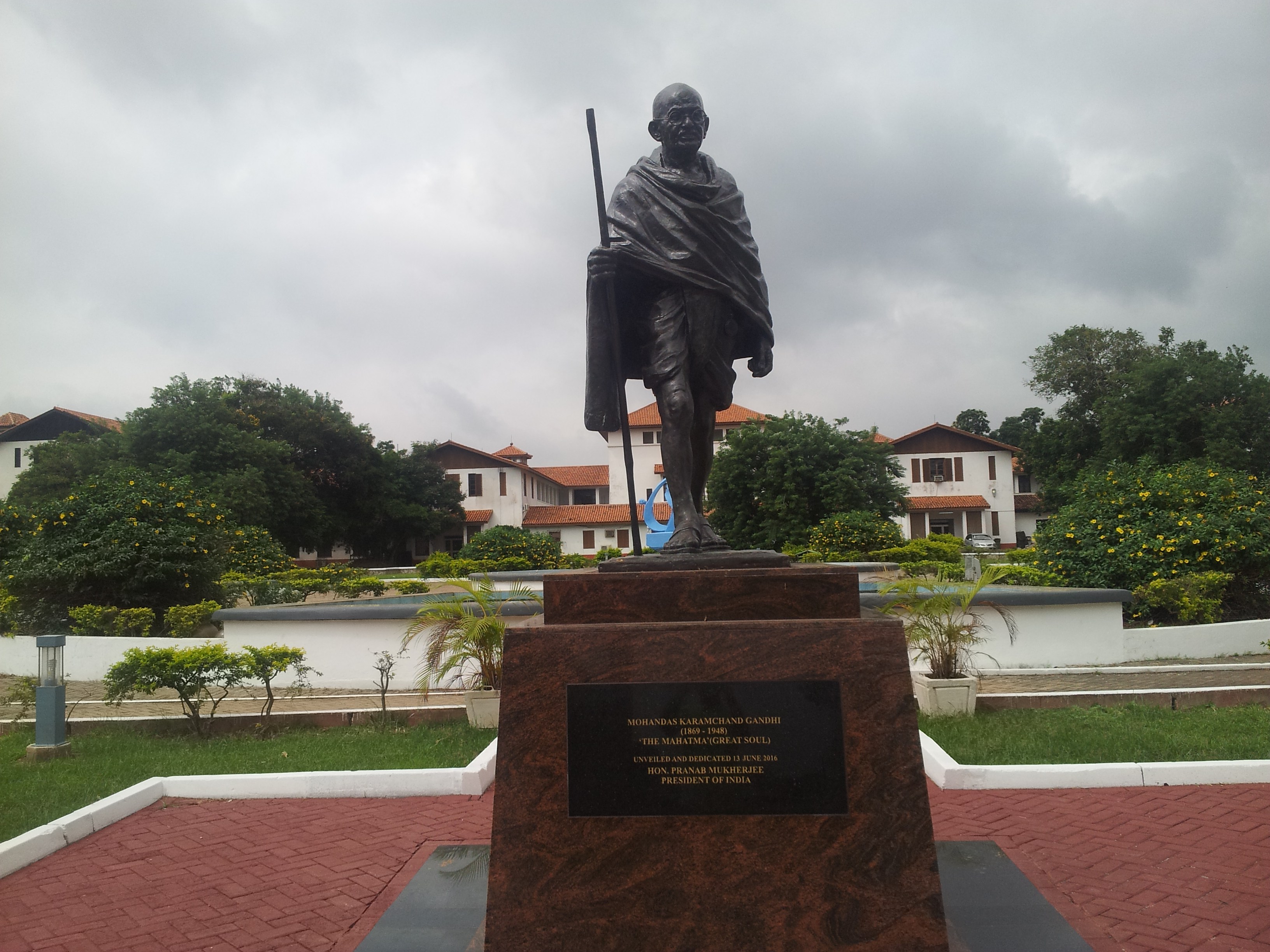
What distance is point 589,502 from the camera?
5469 centimetres

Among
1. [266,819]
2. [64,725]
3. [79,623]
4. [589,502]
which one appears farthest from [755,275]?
[589,502]

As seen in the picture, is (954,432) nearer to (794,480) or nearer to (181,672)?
(794,480)

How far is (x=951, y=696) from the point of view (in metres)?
6.96

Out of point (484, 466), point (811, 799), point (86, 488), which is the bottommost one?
point (811, 799)

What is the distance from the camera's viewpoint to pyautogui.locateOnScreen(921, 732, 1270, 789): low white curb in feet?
16.1

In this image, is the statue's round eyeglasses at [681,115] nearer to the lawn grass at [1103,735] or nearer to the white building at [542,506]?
the lawn grass at [1103,735]

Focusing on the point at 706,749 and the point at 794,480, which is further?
the point at 794,480

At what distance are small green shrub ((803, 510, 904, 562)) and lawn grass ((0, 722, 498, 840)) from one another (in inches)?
652

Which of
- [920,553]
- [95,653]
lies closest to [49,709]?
[95,653]

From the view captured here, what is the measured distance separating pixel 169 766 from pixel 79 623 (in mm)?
7139

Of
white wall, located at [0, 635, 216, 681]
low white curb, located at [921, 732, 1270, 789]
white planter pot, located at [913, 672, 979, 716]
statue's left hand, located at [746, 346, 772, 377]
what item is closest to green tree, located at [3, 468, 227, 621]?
white wall, located at [0, 635, 216, 681]

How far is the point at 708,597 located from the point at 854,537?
20216 millimetres

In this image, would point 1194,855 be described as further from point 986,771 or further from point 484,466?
point 484,466

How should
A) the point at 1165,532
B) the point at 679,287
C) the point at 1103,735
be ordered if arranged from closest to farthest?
1. the point at 679,287
2. the point at 1103,735
3. the point at 1165,532
